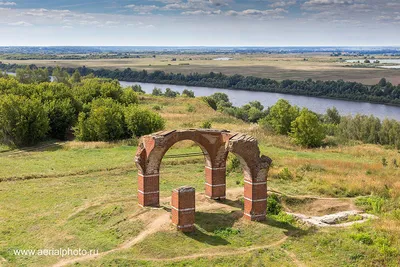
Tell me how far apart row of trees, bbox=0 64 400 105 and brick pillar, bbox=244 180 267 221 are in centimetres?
8628

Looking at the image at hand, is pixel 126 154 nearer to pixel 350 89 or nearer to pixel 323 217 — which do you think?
pixel 323 217

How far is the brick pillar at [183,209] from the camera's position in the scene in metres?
18.8

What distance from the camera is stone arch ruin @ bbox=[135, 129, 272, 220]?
20328 millimetres

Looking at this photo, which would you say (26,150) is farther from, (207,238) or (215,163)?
(207,238)

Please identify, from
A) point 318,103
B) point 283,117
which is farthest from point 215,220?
point 318,103

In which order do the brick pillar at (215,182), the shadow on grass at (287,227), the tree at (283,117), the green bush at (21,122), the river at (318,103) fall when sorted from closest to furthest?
the shadow on grass at (287,227) → the brick pillar at (215,182) → the green bush at (21,122) → the tree at (283,117) → the river at (318,103)

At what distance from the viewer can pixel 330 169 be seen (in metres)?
31.2

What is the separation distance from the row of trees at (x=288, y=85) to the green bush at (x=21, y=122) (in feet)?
257

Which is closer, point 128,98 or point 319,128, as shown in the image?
point 319,128

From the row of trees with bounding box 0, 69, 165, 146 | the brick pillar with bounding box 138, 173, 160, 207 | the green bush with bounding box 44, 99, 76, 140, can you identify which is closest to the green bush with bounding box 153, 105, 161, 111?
the row of trees with bounding box 0, 69, 165, 146

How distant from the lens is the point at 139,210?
2130cm

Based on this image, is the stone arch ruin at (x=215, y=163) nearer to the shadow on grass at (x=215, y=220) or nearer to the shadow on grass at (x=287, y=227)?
the shadow on grass at (x=287, y=227)

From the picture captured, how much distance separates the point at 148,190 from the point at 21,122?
25.7 metres

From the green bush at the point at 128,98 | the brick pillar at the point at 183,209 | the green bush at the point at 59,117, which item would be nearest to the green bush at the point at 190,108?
the green bush at the point at 128,98
